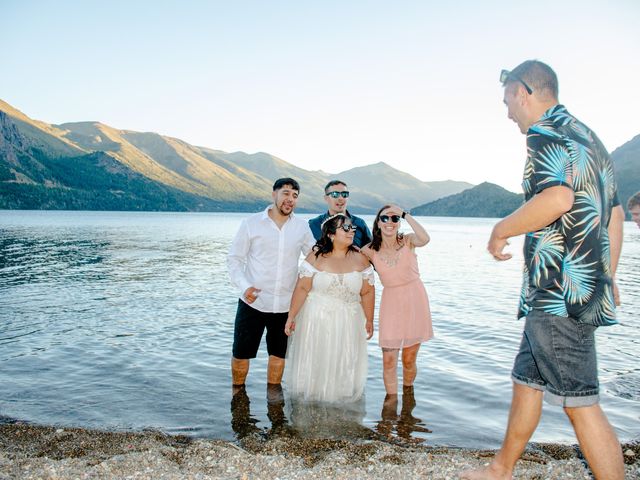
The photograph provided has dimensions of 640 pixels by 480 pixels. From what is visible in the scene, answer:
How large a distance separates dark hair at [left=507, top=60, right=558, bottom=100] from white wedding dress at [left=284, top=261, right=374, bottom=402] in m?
3.73

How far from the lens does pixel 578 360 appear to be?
3.22 metres

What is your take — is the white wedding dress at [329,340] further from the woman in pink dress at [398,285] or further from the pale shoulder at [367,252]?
the woman in pink dress at [398,285]

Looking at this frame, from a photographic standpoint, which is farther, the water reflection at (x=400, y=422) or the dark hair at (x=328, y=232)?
the dark hair at (x=328, y=232)

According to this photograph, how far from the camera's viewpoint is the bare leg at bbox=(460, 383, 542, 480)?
3.52 metres

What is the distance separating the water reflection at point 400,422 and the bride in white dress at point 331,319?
20.7 inches

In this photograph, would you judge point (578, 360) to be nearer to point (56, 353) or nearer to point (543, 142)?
point (543, 142)

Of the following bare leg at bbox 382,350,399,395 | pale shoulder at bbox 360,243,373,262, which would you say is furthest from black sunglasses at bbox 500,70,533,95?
bare leg at bbox 382,350,399,395

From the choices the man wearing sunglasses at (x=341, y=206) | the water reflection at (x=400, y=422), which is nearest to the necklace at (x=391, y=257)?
the man wearing sunglasses at (x=341, y=206)

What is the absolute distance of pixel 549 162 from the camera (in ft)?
10.4

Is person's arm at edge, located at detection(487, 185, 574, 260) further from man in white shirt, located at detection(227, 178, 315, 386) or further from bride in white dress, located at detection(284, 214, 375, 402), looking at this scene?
man in white shirt, located at detection(227, 178, 315, 386)

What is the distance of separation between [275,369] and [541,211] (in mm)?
5493

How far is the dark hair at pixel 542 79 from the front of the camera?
11.2ft

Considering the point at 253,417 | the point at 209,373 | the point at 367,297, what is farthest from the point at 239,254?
the point at 209,373

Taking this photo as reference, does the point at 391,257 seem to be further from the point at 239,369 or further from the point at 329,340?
the point at 239,369
